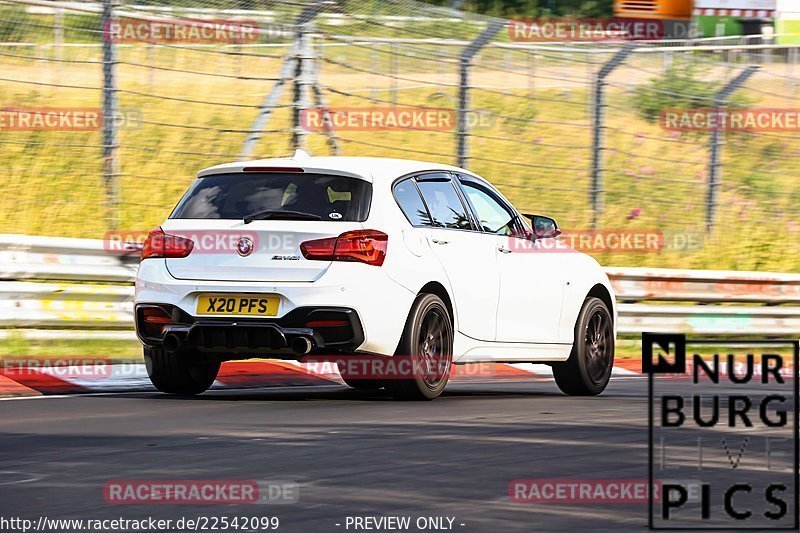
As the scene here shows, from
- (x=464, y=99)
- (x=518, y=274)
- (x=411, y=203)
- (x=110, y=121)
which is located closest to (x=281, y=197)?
(x=411, y=203)

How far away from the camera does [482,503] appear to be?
6.16 metres

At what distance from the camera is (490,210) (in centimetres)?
1114

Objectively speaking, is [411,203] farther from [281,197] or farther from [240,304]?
[240,304]

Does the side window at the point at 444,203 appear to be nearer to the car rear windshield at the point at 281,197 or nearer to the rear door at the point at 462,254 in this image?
the rear door at the point at 462,254

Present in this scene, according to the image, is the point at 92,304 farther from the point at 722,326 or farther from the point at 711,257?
the point at 711,257

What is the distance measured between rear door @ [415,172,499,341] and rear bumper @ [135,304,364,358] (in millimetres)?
955

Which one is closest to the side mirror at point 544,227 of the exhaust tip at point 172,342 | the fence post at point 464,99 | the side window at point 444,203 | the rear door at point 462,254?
the rear door at point 462,254

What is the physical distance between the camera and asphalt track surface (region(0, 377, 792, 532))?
598 centimetres

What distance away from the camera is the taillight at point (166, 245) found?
32.1ft

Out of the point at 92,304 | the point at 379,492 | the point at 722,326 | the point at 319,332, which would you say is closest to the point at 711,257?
the point at 722,326

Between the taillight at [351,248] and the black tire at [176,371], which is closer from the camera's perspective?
the taillight at [351,248]

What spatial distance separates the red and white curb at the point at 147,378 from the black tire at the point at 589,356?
1.22 metres

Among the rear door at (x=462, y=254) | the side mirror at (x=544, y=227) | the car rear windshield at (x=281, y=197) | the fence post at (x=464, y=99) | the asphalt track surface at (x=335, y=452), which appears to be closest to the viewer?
the asphalt track surface at (x=335, y=452)

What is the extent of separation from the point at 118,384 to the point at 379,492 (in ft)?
17.4
